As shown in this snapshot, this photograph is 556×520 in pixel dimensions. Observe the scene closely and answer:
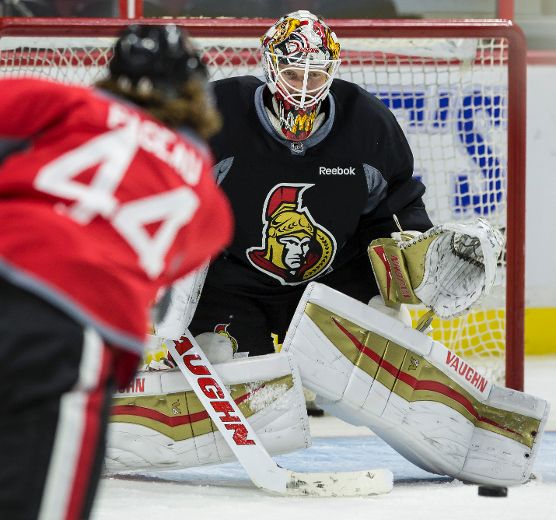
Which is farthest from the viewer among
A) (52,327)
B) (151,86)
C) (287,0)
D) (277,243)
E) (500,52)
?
(287,0)

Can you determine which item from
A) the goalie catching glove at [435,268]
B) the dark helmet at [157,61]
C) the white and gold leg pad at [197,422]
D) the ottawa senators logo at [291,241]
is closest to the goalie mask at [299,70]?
the ottawa senators logo at [291,241]

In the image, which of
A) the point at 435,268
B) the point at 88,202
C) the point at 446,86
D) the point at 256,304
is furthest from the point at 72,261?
the point at 446,86

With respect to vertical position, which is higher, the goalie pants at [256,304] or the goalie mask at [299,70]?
the goalie mask at [299,70]

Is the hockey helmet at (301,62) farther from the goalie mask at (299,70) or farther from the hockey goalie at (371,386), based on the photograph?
the hockey goalie at (371,386)

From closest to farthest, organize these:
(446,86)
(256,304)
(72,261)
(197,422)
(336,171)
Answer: (72,261)
(197,422)
(336,171)
(256,304)
(446,86)

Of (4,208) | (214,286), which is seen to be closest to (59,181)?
(4,208)

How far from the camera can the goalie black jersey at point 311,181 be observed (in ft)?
8.90

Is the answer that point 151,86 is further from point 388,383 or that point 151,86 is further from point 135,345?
point 388,383

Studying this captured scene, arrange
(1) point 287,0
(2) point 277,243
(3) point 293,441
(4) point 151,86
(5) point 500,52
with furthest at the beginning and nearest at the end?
(1) point 287,0
(5) point 500,52
(2) point 277,243
(3) point 293,441
(4) point 151,86

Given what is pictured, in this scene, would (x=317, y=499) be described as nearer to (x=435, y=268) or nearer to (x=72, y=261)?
(x=435, y=268)

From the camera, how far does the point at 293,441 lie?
2584mm

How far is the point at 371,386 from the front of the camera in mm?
2576

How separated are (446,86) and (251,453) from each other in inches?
64.4

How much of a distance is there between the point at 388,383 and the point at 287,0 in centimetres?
219
